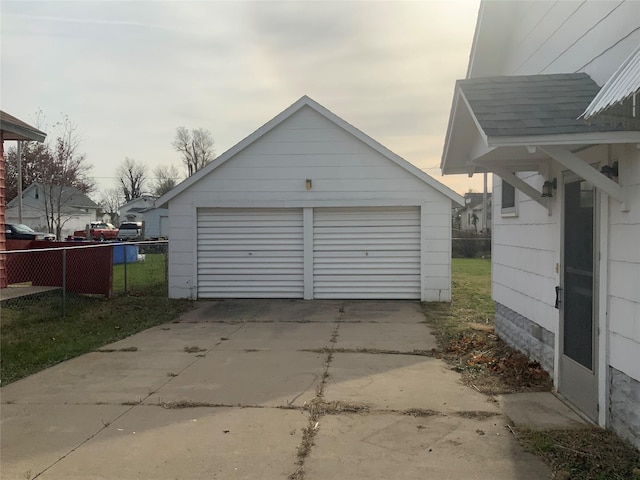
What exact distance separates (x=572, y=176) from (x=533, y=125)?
1.33 meters

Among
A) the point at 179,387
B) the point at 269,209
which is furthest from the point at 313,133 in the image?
the point at 179,387

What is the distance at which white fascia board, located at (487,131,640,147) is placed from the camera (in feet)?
13.4

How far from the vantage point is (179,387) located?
5.98 m

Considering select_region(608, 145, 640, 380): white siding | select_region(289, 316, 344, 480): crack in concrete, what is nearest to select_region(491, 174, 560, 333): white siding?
select_region(608, 145, 640, 380): white siding

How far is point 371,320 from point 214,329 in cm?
301

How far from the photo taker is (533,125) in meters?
4.39

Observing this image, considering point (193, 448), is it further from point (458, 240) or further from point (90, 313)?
point (458, 240)

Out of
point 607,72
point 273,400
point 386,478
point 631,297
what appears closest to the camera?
point 386,478


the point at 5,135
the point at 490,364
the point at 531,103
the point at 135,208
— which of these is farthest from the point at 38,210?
the point at 531,103

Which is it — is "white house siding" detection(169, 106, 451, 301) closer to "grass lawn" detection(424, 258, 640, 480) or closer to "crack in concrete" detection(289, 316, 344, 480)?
"grass lawn" detection(424, 258, 640, 480)

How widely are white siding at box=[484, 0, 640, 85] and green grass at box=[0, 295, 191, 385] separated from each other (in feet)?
23.6

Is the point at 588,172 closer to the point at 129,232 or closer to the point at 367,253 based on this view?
the point at 367,253

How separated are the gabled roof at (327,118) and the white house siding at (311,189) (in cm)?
12

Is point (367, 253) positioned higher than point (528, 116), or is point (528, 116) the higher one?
point (528, 116)
